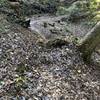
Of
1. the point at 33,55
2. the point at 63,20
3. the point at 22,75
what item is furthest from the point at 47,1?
the point at 22,75

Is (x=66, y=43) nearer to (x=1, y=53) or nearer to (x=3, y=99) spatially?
(x=1, y=53)

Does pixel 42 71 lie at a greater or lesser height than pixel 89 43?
lesser

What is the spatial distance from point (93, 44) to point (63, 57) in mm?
1060

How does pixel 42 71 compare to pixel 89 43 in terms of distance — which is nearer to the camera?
pixel 42 71

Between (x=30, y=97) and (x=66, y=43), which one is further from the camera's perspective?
(x=66, y=43)

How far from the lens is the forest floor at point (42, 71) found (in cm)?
545

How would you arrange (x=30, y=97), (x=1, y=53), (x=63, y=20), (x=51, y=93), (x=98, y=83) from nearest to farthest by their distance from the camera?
(x=30, y=97), (x=51, y=93), (x=1, y=53), (x=98, y=83), (x=63, y=20)

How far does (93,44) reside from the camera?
8.05m

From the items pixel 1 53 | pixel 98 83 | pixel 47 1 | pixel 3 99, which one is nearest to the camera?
pixel 3 99

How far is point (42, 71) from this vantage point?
6.55 m

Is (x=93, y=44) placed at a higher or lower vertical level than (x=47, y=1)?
higher

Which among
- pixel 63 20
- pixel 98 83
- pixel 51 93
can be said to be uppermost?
pixel 51 93

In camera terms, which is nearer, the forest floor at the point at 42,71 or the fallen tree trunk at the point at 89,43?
the forest floor at the point at 42,71

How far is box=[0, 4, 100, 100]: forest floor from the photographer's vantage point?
5453 millimetres
